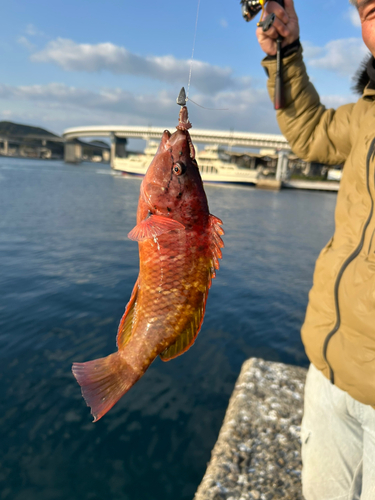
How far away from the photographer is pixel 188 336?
7.00 feet

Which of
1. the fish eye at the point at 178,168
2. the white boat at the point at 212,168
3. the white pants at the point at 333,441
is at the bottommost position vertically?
the white pants at the point at 333,441

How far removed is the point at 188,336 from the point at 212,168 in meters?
63.3

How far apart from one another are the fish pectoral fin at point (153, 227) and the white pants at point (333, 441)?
1.82 meters

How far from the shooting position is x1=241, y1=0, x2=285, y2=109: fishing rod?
9.19 feet

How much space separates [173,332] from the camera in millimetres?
2102

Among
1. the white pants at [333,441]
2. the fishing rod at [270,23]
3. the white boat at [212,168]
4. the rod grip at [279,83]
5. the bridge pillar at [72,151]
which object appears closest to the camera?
the white pants at [333,441]

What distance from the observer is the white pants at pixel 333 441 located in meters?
2.43

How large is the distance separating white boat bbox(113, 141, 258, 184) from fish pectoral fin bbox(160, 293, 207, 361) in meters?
59.0

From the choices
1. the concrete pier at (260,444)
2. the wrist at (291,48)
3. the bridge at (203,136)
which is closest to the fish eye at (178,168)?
the wrist at (291,48)

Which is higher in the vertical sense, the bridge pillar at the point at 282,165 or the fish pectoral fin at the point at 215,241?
the bridge pillar at the point at 282,165

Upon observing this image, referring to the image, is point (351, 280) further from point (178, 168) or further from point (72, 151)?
point (72, 151)

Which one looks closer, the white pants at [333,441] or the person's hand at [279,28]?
the white pants at [333,441]

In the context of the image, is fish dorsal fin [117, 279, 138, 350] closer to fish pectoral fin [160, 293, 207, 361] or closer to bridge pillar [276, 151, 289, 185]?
fish pectoral fin [160, 293, 207, 361]

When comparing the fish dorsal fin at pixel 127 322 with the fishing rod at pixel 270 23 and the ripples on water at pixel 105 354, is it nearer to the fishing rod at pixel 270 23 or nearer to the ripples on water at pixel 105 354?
the fishing rod at pixel 270 23
